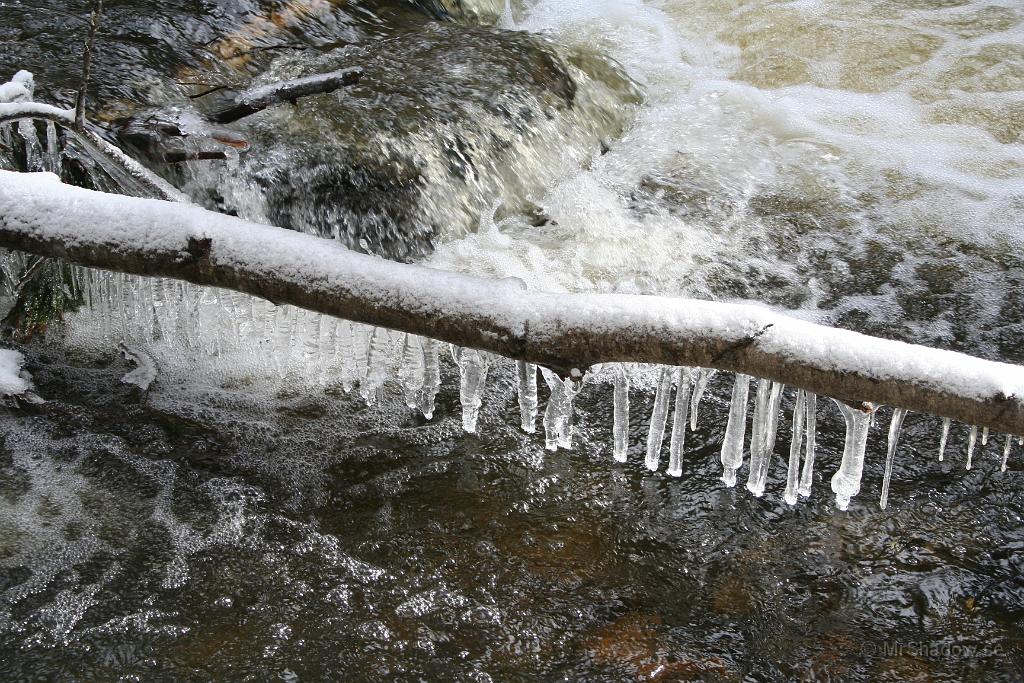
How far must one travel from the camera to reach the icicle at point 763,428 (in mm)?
2572

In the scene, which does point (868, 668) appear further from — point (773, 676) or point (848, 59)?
point (848, 59)

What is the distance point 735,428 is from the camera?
2744 mm

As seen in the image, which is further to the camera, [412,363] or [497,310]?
[412,363]

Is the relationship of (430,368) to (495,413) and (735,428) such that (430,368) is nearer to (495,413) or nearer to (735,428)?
(735,428)

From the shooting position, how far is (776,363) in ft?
6.79

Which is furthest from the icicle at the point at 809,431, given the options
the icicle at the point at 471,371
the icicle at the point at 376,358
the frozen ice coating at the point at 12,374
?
the frozen ice coating at the point at 12,374

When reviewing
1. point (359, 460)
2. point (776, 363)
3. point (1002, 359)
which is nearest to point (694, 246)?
point (1002, 359)

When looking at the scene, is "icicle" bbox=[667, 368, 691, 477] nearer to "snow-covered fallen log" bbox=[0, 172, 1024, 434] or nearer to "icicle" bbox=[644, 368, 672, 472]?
"icicle" bbox=[644, 368, 672, 472]

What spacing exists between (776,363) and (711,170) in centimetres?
415

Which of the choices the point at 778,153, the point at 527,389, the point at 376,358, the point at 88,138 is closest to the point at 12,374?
the point at 88,138

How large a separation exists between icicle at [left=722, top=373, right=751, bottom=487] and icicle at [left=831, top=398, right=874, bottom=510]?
29cm

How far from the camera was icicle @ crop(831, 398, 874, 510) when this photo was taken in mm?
2404

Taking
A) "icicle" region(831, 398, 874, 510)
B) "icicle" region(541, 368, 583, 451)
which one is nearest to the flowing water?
"icicle" region(541, 368, 583, 451)

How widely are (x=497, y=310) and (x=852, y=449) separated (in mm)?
1169
